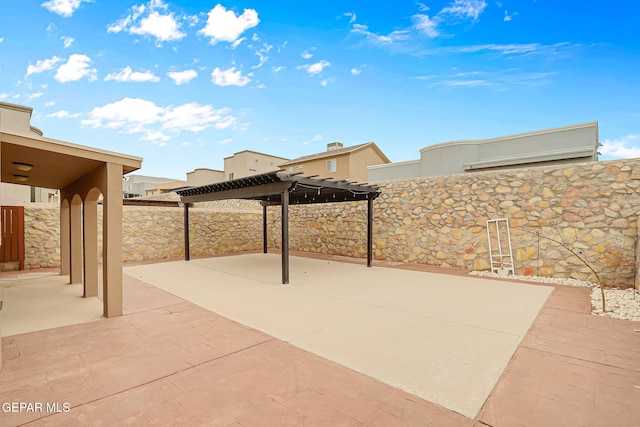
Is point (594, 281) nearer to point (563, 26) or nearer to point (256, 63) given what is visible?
point (563, 26)

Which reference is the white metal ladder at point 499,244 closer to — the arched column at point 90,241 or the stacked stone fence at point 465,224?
the stacked stone fence at point 465,224

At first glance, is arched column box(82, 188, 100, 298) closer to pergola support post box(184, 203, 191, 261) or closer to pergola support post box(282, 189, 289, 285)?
pergola support post box(282, 189, 289, 285)

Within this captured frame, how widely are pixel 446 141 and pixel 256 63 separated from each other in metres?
10.1

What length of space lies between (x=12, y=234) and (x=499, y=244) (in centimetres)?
1383

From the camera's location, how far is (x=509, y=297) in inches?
230

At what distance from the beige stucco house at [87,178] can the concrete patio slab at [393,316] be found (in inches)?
59.8

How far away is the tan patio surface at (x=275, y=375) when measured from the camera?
224 cm

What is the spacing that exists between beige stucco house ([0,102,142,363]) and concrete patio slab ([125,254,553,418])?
59.8 inches

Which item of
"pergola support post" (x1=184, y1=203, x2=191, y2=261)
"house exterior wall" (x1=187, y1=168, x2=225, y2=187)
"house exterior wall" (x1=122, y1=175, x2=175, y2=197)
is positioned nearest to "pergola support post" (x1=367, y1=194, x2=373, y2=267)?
"pergola support post" (x1=184, y1=203, x2=191, y2=261)

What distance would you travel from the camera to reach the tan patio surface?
2240 millimetres

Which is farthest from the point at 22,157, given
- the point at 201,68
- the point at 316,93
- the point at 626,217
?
the point at 316,93

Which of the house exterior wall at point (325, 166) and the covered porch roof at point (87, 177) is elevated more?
the house exterior wall at point (325, 166)

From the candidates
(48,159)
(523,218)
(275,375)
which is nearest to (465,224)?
(523,218)

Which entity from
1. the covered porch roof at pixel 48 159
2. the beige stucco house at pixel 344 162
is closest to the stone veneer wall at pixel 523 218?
the covered porch roof at pixel 48 159
